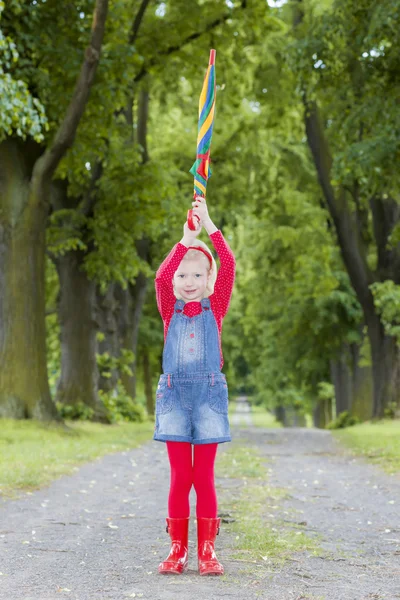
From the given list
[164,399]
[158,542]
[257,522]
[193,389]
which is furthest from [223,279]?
[257,522]

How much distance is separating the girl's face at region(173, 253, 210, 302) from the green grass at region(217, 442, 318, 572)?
1573 mm

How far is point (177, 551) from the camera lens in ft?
15.8

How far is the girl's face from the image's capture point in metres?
5.20

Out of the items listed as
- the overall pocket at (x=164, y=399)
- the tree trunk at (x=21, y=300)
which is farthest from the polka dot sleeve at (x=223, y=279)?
the tree trunk at (x=21, y=300)

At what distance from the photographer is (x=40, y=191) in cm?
1502

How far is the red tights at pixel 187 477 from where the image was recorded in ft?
16.3

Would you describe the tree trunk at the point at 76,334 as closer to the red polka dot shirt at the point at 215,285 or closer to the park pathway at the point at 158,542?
the park pathway at the point at 158,542

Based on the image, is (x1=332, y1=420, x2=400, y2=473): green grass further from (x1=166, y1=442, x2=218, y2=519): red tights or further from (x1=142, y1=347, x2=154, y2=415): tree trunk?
(x1=142, y1=347, x2=154, y2=415): tree trunk

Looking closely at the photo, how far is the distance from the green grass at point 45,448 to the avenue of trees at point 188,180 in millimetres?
686

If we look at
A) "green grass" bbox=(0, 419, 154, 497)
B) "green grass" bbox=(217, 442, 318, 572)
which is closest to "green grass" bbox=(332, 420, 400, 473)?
"green grass" bbox=(217, 442, 318, 572)

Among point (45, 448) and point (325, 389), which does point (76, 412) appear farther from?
point (325, 389)

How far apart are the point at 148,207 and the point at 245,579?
1438 centimetres

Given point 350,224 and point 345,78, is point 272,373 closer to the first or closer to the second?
point 350,224

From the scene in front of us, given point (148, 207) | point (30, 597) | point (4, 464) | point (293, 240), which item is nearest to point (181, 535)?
point (30, 597)
